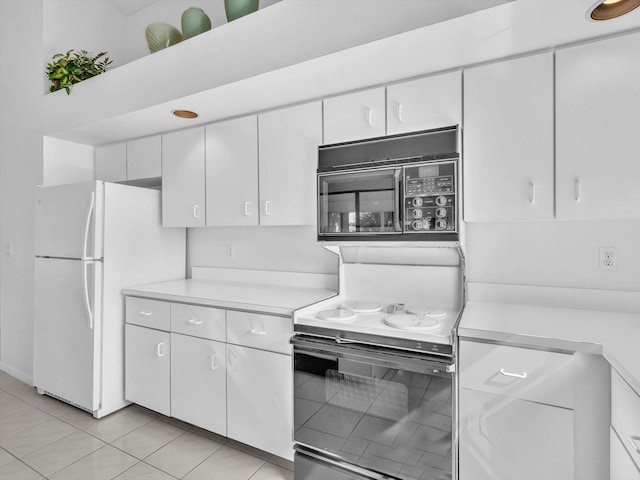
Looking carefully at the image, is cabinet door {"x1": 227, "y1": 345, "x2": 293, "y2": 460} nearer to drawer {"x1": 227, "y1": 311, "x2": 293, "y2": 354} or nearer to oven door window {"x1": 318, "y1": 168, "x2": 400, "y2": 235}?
drawer {"x1": 227, "y1": 311, "x2": 293, "y2": 354}

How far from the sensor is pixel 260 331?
1.95 meters

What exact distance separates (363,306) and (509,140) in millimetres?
1117

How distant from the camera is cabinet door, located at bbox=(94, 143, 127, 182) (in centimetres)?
304

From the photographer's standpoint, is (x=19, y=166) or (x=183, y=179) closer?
(x=183, y=179)

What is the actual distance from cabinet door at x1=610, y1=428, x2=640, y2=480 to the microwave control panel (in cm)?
93

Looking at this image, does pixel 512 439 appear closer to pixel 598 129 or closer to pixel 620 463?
pixel 620 463

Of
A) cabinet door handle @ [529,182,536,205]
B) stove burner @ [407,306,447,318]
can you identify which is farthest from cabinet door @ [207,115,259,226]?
cabinet door handle @ [529,182,536,205]

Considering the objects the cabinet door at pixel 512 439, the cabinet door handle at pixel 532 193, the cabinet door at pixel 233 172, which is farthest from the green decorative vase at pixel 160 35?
the cabinet door at pixel 512 439

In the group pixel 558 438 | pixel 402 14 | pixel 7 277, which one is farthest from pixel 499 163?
pixel 7 277

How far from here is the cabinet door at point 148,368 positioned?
7.68 feet

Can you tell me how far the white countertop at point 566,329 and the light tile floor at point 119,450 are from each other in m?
1.34

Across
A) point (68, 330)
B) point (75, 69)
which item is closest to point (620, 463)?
point (68, 330)

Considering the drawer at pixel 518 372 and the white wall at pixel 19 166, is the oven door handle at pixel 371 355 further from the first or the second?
the white wall at pixel 19 166

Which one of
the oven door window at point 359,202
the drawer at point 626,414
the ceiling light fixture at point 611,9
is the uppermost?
the ceiling light fixture at point 611,9
